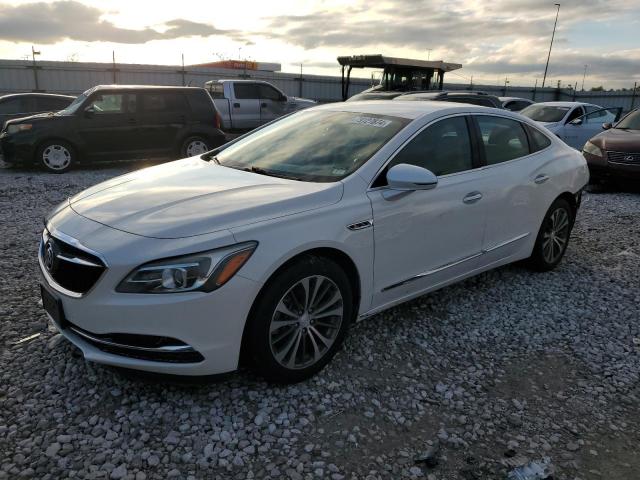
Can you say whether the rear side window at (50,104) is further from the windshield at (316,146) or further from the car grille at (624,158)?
the car grille at (624,158)

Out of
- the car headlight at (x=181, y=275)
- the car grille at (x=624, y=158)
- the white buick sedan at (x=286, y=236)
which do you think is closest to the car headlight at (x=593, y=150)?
the car grille at (x=624, y=158)

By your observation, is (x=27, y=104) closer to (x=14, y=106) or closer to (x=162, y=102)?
(x=14, y=106)

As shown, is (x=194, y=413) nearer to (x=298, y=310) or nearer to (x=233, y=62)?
(x=298, y=310)

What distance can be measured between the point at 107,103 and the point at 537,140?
8.58m

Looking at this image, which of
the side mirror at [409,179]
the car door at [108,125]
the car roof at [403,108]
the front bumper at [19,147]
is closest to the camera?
the side mirror at [409,179]

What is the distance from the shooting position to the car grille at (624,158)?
8695 millimetres

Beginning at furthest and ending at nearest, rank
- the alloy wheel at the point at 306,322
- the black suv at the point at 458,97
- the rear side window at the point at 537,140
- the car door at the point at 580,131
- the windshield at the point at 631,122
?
the car door at the point at 580,131 < the black suv at the point at 458,97 < the windshield at the point at 631,122 < the rear side window at the point at 537,140 < the alloy wheel at the point at 306,322

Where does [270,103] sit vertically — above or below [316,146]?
below

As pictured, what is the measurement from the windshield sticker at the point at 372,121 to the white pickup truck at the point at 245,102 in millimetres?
12247

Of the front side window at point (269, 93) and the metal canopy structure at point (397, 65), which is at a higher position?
the metal canopy structure at point (397, 65)

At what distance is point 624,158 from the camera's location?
8.80m

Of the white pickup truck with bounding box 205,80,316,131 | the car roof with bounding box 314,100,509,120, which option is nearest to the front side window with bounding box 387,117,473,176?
the car roof with bounding box 314,100,509,120

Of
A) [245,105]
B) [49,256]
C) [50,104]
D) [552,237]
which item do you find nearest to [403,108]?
[552,237]

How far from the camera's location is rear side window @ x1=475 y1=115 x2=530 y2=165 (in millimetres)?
4168
